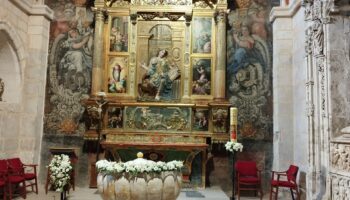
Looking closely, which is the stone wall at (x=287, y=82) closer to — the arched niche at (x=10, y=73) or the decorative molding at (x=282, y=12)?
the decorative molding at (x=282, y=12)

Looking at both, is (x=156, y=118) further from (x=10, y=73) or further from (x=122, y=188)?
(x=122, y=188)

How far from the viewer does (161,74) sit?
916 centimetres

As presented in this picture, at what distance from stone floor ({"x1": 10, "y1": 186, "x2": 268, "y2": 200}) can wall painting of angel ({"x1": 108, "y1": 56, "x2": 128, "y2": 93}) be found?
2492 millimetres

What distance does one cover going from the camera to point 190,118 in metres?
8.92

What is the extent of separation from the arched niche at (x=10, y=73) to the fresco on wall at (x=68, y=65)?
81 cm

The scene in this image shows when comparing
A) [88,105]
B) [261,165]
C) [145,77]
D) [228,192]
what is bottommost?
[228,192]

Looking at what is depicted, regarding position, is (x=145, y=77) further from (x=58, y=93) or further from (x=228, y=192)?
(x=228, y=192)

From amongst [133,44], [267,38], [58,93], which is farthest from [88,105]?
[267,38]

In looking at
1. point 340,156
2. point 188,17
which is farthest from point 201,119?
point 340,156

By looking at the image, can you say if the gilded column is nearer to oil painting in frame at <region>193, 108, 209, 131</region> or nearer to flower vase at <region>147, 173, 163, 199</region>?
oil painting in frame at <region>193, 108, 209, 131</region>

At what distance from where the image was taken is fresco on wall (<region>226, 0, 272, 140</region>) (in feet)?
29.6

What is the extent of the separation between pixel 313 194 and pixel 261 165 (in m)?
2.51

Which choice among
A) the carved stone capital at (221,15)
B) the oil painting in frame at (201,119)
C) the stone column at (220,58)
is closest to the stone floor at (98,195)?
the oil painting in frame at (201,119)

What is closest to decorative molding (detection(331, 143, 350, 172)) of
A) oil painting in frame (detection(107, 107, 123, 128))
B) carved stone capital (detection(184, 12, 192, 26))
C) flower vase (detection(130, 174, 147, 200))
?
flower vase (detection(130, 174, 147, 200))
